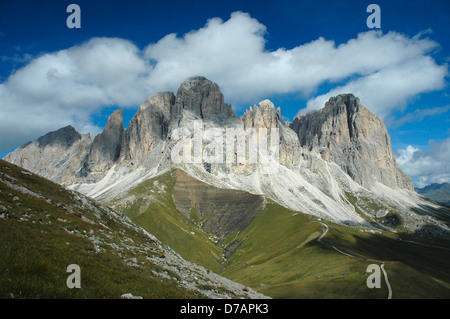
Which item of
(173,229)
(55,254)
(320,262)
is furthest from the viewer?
(173,229)

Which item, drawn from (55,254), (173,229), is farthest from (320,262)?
(173,229)

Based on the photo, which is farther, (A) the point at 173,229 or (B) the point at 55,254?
(A) the point at 173,229

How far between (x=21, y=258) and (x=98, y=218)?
35.1 metres

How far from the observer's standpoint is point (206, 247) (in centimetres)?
15538

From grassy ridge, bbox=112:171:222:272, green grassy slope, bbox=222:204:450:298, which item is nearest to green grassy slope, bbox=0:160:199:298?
green grassy slope, bbox=222:204:450:298

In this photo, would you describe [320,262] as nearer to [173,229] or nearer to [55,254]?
[55,254]

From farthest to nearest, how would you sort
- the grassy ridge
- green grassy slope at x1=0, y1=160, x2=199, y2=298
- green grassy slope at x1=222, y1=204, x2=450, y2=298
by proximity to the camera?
the grassy ridge, green grassy slope at x1=222, y1=204, x2=450, y2=298, green grassy slope at x1=0, y1=160, x2=199, y2=298

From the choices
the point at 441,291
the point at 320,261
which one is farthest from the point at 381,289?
the point at 320,261

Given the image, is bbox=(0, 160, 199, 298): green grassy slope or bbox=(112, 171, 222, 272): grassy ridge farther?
bbox=(112, 171, 222, 272): grassy ridge

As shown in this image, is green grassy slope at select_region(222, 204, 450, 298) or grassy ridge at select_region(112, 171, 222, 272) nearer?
green grassy slope at select_region(222, 204, 450, 298)

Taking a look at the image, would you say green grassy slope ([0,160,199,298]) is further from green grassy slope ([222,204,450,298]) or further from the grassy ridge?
the grassy ridge

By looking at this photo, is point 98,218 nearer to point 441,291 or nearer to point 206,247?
point 441,291

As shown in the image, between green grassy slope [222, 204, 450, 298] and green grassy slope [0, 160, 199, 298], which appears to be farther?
green grassy slope [222, 204, 450, 298]

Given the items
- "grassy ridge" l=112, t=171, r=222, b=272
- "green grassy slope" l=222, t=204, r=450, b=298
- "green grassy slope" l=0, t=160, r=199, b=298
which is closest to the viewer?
"green grassy slope" l=0, t=160, r=199, b=298
